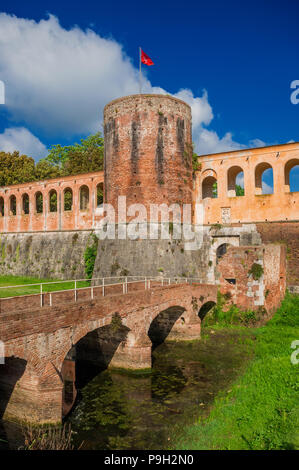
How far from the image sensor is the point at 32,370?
8.90 m

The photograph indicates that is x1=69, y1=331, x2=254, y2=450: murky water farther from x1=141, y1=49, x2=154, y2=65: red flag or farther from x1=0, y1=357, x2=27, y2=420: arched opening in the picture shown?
x1=141, y1=49, x2=154, y2=65: red flag

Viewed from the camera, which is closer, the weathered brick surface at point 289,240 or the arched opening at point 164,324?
the arched opening at point 164,324

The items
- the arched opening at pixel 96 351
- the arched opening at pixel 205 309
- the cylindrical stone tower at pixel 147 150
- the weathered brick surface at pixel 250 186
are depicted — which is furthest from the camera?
the weathered brick surface at pixel 250 186

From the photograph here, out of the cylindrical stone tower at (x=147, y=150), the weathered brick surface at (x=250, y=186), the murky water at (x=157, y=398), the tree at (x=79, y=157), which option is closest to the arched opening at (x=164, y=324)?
the murky water at (x=157, y=398)

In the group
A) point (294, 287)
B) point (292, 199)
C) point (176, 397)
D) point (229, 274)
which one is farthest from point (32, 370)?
point (292, 199)

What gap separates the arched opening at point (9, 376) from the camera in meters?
9.22

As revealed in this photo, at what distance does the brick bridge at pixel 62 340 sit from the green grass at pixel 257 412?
3817mm

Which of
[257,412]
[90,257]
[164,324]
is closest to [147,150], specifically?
[90,257]

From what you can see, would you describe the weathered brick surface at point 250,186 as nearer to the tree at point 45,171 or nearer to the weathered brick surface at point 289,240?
the weathered brick surface at point 289,240

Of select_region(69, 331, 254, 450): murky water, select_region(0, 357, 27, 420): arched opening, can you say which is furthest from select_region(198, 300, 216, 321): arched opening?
select_region(0, 357, 27, 420): arched opening

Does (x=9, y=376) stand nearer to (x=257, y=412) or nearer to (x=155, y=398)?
(x=155, y=398)

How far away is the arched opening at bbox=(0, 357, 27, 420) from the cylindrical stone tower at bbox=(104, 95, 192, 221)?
12888 millimetres

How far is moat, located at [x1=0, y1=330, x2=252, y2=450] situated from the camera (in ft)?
28.8

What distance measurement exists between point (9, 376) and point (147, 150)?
49.6 feet
